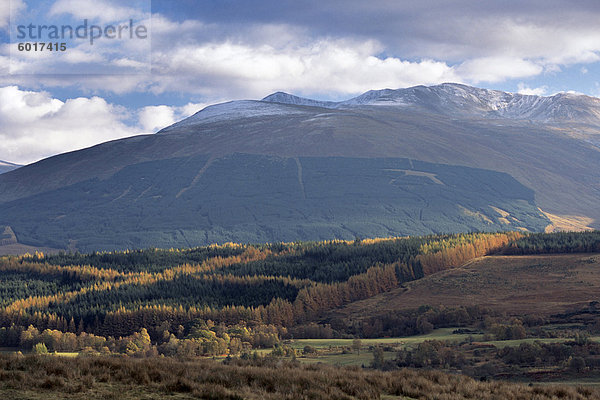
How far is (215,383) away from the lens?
31547mm

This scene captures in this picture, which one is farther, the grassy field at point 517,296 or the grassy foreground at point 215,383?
the grassy field at point 517,296

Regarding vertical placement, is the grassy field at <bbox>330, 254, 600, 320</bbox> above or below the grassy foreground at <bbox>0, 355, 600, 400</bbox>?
below

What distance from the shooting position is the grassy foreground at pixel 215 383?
29.4 metres

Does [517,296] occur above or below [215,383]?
below

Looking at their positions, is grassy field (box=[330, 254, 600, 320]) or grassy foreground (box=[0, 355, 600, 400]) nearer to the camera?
grassy foreground (box=[0, 355, 600, 400])

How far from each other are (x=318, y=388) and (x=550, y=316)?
135m

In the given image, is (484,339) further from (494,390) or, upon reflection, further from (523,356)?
(494,390)

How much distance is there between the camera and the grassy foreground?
29422mm

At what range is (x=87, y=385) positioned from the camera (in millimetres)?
30078

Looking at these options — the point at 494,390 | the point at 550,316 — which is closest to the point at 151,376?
the point at 494,390

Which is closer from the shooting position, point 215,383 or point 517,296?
point 215,383

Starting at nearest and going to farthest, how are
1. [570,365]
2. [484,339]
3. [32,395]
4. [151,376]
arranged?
[32,395] → [151,376] → [570,365] → [484,339]

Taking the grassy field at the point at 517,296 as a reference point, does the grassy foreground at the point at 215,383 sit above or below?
above

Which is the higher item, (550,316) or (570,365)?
(570,365)
